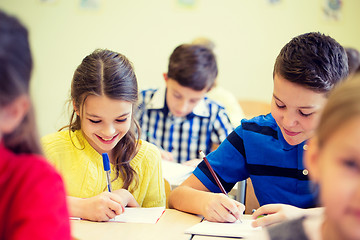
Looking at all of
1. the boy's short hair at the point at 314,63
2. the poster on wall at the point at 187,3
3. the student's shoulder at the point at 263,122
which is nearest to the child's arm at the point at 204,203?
the student's shoulder at the point at 263,122

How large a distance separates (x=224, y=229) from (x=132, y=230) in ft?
0.80

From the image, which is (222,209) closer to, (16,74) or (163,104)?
(16,74)

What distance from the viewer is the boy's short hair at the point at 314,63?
4.03 feet

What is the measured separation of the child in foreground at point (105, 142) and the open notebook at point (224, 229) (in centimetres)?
28

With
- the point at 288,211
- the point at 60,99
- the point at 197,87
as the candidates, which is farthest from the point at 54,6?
the point at 288,211

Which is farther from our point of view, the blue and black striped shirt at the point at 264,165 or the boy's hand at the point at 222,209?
the blue and black striped shirt at the point at 264,165

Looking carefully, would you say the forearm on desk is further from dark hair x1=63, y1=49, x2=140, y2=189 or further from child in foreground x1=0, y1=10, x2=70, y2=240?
child in foreground x1=0, y1=10, x2=70, y2=240

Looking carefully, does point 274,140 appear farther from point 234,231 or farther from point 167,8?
point 167,8

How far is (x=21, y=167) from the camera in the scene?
732 millimetres

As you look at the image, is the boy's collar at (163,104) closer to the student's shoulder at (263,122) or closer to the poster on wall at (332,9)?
the student's shoulder at (263,122)

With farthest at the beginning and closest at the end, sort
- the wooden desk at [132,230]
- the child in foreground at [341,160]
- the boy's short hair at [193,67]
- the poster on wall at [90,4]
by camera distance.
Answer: the poster on wall at [90,4], the boy's short hair at [193,67], the wooden desk at [132,230], the child in foreground at [341,160]

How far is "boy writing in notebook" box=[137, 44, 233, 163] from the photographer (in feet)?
7.97

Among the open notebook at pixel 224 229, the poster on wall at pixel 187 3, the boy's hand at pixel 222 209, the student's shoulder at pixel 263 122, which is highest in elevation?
the poster on wall at pixel 187 3

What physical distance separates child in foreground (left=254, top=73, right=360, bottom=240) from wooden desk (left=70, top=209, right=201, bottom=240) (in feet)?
1.81
